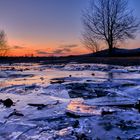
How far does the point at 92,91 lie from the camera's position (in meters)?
6.88

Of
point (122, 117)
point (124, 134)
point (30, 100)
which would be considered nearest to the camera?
point (124, 134)

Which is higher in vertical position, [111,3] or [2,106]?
[111,3]

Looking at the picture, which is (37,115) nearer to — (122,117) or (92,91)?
(122,117)

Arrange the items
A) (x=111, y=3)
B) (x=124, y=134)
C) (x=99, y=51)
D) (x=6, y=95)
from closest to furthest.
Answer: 1. (x=124, y=134)
2. (x=6, y=95)
3. (x=111, y=3)
4. (x=99, y=51)

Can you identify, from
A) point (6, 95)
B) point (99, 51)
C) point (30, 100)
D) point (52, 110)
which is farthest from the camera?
point (99, 51)

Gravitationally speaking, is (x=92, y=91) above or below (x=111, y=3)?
below

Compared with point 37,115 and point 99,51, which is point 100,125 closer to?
point 37,115

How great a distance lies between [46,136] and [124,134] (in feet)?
2.67

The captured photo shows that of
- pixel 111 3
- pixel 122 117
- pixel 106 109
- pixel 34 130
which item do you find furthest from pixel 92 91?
pixel 111 3

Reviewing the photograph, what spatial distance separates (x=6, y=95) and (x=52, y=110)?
2087 millimetres

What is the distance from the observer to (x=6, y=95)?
659cm

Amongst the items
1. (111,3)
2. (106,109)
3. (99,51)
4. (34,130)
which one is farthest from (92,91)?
(99,51)

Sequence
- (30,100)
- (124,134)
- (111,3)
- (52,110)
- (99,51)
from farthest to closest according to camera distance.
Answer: (99,51), (111,3), (30,100), (52,110), (124,134)

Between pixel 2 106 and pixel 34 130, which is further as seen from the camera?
pixel 2 106
